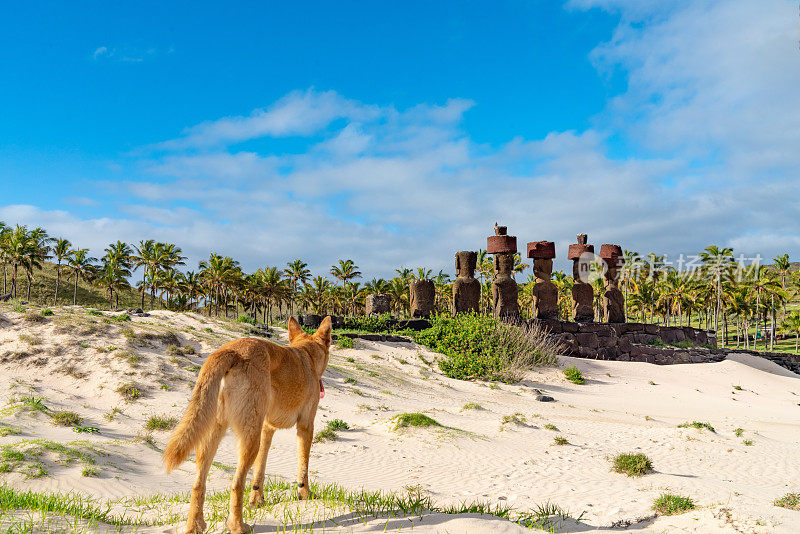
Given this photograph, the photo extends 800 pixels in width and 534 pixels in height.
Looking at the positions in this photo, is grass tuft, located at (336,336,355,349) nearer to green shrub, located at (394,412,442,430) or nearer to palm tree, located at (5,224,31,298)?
green shrub, located at (394,412,442,430)

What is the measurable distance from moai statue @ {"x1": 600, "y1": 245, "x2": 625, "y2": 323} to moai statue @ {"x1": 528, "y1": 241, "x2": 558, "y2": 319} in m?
5.69

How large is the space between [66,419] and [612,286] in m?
34.3

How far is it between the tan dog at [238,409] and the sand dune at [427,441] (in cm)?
60

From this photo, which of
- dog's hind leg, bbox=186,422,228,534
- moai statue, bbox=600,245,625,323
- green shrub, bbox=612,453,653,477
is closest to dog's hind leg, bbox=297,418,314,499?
dog's hind leg, bbox=186,422,228,534

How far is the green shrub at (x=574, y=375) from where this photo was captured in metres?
25.0

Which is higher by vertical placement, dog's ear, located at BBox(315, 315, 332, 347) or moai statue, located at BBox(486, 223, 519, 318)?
moai statue, located at BBox(486, 223, 519, 318)

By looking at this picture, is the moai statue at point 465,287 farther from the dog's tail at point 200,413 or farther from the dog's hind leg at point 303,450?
the dog's tail at point 200,413

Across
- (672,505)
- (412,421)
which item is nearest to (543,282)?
(412,421)

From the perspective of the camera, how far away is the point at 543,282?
32.6 meters

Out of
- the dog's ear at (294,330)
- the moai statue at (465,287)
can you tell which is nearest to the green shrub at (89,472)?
the dog's ear at (294,330)

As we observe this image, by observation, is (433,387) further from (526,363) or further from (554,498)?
(554,498)

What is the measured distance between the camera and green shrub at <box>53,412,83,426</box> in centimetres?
976

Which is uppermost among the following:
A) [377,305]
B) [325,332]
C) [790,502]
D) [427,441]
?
[377,305]

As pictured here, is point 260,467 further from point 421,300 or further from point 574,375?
point 421,300
